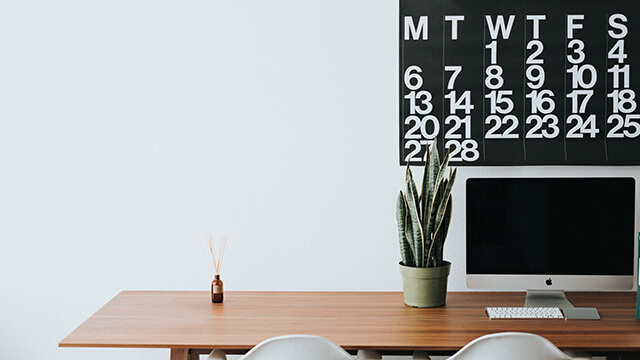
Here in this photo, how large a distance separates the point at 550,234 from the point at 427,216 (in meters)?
0.44

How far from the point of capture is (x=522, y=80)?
263cm

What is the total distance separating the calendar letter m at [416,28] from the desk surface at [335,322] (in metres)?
1.01

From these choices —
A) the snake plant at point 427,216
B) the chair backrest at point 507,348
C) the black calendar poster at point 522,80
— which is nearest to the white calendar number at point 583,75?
the black calendar poster at point 522,80

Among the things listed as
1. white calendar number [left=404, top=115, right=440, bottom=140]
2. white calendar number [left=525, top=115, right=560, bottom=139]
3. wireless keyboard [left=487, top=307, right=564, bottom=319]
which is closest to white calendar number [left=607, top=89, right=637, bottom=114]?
white calendar number [left=525, top=115, right=560, bottom=139]

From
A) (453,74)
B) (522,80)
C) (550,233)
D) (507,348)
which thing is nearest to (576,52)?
(522,80)

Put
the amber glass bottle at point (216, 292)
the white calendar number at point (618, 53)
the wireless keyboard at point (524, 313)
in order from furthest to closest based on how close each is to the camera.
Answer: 1. the white calendar number at point (618, 53)
2. the amber glass bottle at point (216, 292)
3. the wireless keyboard at point (524, 313)

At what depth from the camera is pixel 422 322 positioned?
2.18m

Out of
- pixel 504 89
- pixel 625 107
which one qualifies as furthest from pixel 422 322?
pixel 625 107

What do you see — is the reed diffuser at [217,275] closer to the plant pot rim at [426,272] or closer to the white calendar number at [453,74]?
the plant pot rim at [426,272]

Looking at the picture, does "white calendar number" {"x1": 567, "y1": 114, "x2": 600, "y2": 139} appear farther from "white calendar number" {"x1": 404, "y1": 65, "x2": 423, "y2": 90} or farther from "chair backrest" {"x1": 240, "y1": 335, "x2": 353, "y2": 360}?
"chair backrest" {"x1": 240, "y1": 335, "x2": 353, "y2": 360}

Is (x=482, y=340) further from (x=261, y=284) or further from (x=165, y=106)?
(x=165, y=106)

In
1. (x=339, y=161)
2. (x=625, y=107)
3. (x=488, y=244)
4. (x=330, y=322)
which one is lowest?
(x=330, y=322)

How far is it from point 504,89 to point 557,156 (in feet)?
1.09

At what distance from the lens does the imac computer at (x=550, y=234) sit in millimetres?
2334
